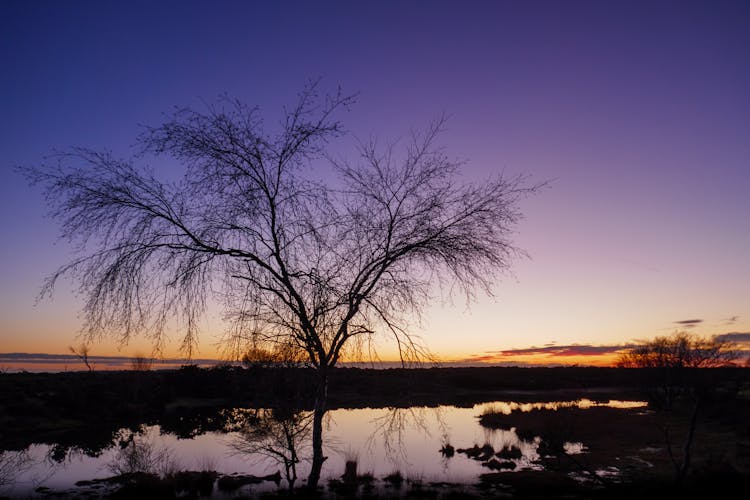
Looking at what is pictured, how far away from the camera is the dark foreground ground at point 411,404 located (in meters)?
15.2

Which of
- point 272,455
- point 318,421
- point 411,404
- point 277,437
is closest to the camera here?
point 318,421

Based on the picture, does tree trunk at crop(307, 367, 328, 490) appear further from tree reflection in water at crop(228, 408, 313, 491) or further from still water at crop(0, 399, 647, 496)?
still water at crop(0, 399, 647, 496)

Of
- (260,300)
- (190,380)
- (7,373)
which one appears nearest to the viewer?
(260,300)

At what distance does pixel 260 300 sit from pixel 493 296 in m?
4.13

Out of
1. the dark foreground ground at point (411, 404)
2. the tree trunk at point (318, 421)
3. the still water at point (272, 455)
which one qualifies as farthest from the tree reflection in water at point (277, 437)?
the tree trunk at point (318, 421)

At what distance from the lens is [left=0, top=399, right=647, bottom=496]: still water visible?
18312mm

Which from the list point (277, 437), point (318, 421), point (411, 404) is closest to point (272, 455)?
point (277, 437)

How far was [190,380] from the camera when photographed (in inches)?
1980

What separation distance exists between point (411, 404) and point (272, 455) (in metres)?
6.79

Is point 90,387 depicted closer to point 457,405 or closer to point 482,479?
point 457,405

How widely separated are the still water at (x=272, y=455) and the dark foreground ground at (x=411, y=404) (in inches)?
39.8

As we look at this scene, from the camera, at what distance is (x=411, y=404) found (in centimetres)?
1591

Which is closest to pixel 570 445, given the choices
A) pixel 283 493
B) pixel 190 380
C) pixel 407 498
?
pixel 407 498

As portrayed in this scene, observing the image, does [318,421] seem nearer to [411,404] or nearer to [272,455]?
[411,404]
